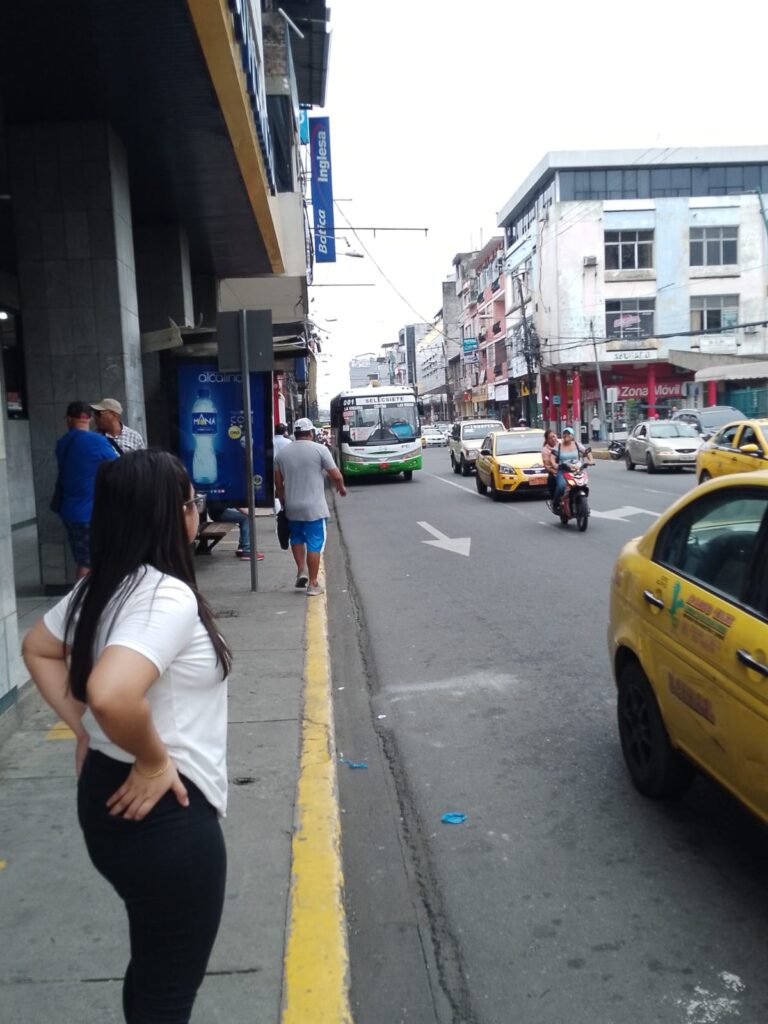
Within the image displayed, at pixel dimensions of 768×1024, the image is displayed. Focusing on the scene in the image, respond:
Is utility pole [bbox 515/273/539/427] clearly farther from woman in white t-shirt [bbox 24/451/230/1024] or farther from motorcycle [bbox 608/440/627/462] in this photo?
woman in white t-shirt [bbox 24/451/230/1024]

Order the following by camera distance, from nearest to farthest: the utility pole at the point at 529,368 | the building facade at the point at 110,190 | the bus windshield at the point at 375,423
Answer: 1. the building facade at the point at 110,190
2. the bus windshield at the point at 375,423
3. the utility pole at the point at 529,368

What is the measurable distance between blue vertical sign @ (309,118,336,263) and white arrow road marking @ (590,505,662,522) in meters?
12.8

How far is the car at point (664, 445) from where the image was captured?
2733 cm

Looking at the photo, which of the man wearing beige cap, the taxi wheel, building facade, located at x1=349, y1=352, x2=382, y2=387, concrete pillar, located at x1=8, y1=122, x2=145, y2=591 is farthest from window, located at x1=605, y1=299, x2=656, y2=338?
building facade, located at x1=349, y1=352, x2=382, y2=387

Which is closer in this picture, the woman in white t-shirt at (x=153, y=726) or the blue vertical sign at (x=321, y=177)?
the woman in white t-shirt at (x=153, y=726)

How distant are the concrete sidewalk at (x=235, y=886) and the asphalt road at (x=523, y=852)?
22 cm

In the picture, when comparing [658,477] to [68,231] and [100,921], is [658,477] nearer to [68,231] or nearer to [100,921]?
[68,231]

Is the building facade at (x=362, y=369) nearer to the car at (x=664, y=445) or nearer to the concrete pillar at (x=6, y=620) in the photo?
the car at (x=664, y=445)

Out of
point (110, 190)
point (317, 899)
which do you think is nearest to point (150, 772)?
point (317, 899)

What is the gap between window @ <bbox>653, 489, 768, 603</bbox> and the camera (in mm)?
3908

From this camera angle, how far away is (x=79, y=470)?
25.5ft

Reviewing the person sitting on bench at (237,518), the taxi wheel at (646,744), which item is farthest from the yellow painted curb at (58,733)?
the person sitting on bench at (237,518)

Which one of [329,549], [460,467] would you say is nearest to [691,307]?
[460,467]

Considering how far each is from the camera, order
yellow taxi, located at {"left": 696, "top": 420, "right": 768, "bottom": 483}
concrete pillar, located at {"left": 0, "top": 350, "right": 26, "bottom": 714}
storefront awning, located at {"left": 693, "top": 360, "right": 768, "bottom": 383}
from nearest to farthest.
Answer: concrete pillar, located at {"left": 0, "top": 350, "right": 26, "bottom": 714}
yellow taxi, located at {"left": 696, "top": 420, "right": 768, "bottom": 483}
storefront awning, located at {"left": 693, "top": 360, "right": 768, "bottom": 383}
